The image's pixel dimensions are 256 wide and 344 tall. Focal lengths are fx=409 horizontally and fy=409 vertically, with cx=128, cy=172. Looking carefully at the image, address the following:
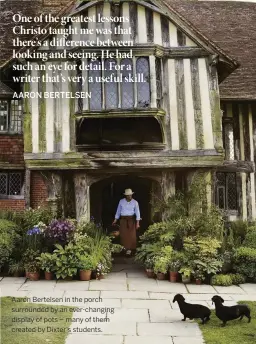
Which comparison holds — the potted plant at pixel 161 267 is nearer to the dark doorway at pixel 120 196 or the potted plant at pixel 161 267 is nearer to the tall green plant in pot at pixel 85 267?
the tall green plant in pot at pixel 85 267

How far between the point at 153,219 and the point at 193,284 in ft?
10.6

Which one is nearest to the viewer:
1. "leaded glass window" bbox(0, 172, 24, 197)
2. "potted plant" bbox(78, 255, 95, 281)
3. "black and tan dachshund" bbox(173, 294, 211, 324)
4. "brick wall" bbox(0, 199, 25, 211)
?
"black and tan dachshund" bbox(173, 294, 211, 324)

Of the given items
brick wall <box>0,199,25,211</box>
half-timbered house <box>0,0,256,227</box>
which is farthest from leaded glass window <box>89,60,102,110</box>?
brick wall <box>0,199,25,211</box>

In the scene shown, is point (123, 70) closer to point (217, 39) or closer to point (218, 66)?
point (218, 66)

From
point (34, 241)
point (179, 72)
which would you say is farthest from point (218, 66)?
point (34, 241)

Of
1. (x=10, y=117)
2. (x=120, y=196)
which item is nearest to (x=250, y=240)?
(x=120, y=196)

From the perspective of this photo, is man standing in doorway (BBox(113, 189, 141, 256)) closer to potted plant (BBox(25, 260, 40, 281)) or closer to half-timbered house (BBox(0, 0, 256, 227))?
half-timbered house (BBox(0, 0, 256, 227))

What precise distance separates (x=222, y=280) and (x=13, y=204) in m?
7.78

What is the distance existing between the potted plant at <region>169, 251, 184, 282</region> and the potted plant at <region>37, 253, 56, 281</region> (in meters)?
2.36

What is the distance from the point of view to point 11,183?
13484 millimetres

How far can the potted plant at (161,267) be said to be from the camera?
8241 millimetres

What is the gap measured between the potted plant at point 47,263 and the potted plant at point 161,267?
A: 6.77ft

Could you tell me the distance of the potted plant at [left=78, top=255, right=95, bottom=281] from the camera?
316 inches

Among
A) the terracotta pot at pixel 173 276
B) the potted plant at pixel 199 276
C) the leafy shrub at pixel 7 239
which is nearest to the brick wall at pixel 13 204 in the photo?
the leafy shrub at pixel 7 239
